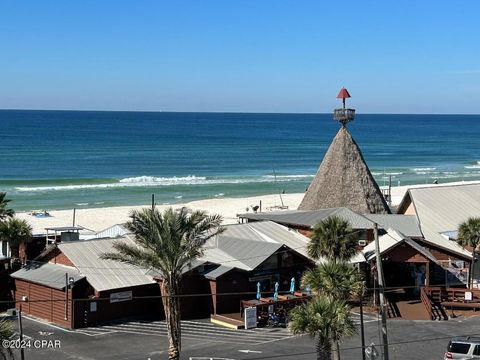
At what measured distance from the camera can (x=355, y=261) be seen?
118 feet

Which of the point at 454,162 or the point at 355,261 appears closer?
the point at 355,261

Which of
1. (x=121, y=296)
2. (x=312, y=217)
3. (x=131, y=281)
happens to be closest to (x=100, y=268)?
(x=131, y=281)

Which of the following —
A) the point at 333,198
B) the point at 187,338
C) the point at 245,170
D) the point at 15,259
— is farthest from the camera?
the point at 245,170

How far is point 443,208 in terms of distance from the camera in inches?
1737

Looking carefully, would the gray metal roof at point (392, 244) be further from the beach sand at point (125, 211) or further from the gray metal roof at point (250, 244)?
the beach sand at point (125, 211)

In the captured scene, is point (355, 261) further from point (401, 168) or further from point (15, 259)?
point (401, 168)

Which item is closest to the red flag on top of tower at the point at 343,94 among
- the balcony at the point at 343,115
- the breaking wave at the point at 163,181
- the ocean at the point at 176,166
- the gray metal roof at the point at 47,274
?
the balcony at the point at 343,115

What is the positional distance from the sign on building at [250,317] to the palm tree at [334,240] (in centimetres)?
357

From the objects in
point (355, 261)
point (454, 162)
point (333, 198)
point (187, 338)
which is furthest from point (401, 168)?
point (187, 338)

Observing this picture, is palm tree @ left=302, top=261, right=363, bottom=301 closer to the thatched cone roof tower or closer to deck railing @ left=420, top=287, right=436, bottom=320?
deck railing @ left=420, top=287, right=436, bottom=320

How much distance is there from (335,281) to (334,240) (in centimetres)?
772

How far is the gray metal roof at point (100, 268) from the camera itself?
1286 inches

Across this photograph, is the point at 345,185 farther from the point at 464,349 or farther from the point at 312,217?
the point at 464,349

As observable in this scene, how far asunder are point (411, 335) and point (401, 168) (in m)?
91.4
